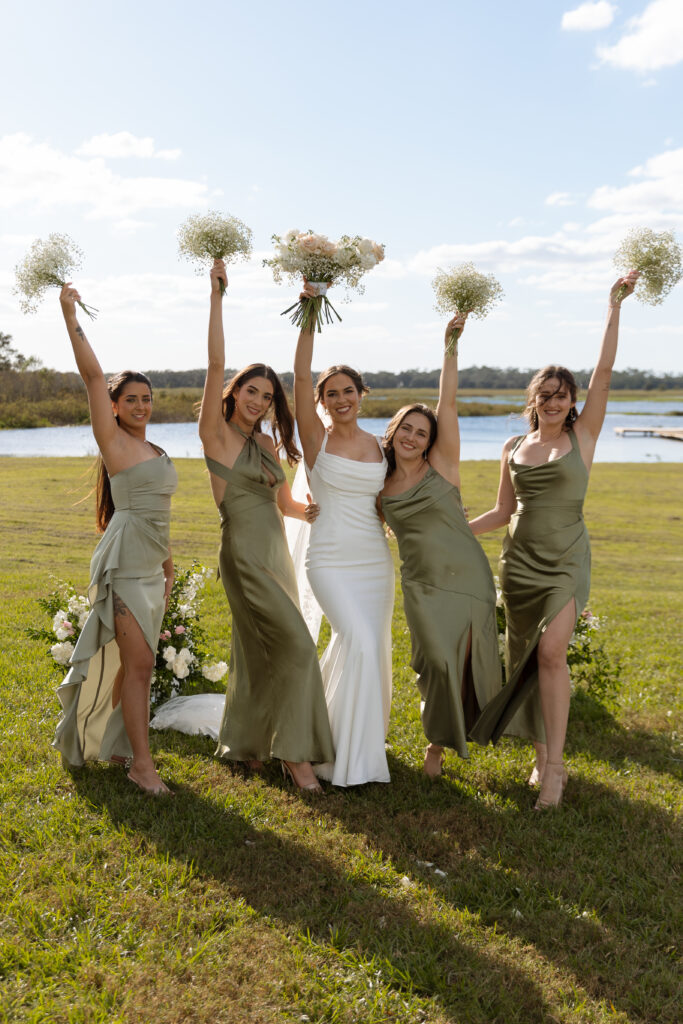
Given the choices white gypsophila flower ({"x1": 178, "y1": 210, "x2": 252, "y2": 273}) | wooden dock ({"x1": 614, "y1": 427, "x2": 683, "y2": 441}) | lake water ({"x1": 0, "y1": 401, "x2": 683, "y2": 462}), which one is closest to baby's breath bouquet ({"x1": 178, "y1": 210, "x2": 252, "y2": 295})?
white gypsophila flower ({"x1": 178, "y1": 210, "x2": 252, "y2": 273})

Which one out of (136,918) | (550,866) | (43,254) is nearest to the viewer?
(136,918)

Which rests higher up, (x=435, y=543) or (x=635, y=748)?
(x=435, y=543)

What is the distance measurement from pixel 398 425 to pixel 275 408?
91cm

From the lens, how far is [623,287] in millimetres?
5766

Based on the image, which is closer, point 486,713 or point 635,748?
point 486,713

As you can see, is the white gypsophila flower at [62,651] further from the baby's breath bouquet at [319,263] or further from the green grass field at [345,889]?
the baby's breath bouquet at [319,263]

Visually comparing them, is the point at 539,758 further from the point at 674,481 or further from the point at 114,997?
the point at 674,481

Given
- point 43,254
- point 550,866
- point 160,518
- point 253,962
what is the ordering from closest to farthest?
point 253,962 → point 550,866 → point 43,254 → point 160,518

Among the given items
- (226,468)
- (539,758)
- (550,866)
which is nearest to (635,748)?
(539,758)

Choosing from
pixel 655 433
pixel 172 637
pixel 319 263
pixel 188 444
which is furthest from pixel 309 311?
pixel 655 433

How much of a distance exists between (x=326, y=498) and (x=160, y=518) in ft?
3.86

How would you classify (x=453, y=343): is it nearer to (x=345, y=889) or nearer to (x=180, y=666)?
(x=180, y=666)

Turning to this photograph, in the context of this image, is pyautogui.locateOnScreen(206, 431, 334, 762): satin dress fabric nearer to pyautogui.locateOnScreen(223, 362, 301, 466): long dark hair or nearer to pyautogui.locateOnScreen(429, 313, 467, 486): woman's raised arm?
pyautogui.locateOnScreen(223, 362, 301, 466): long dark hair

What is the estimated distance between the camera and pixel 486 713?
18.9 feet
